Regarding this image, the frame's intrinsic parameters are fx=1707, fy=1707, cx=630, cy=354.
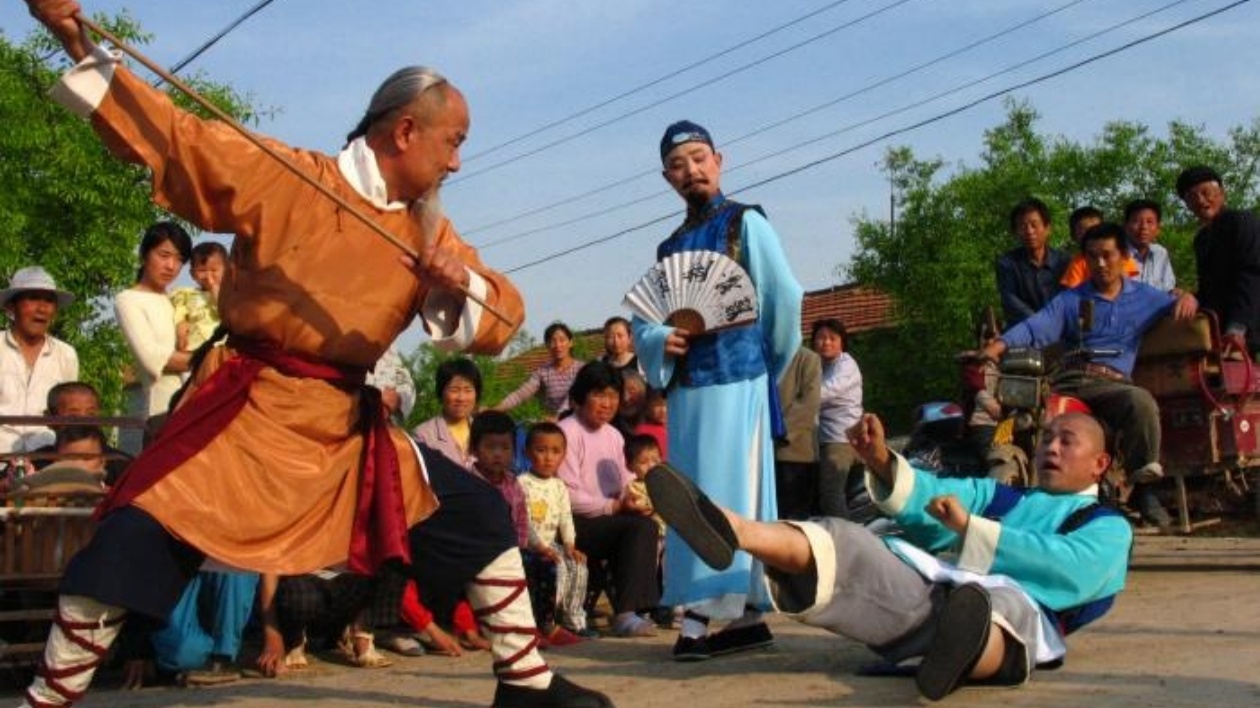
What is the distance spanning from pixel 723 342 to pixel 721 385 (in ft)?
0.61

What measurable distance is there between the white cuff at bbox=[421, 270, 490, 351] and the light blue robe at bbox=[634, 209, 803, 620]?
175cm

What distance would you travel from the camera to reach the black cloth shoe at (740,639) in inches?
265

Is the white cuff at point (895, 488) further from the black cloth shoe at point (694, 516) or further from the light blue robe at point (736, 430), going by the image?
the light blue robe at point (736, 430)

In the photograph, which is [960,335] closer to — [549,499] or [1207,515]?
[1207,515]

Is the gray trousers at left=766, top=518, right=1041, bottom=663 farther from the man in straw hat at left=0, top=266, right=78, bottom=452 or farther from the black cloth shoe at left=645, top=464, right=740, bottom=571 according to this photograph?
the man in straw hat at left=0, top=266, right=78, bottom=452

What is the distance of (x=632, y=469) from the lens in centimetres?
900

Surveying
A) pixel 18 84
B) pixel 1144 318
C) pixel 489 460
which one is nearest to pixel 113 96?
pixel 489 460

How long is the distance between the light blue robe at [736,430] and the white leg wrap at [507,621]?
1.44 metres

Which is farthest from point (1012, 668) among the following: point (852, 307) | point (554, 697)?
point (852, 307)

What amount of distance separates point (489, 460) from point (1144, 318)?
375 cm

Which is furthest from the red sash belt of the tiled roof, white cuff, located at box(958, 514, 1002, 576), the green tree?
the tiled roof

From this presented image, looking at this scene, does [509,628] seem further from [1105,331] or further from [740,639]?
[1105,331]

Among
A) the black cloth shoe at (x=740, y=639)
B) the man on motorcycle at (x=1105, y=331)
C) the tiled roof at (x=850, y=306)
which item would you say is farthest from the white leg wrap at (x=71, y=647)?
the tiled roof at (x=850, y=306)

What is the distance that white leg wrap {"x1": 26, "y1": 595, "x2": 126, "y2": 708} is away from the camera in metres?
4.64
